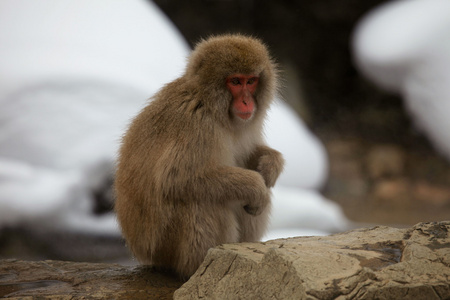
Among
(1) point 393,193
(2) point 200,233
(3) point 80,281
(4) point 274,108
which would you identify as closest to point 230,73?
(2) point 200,233

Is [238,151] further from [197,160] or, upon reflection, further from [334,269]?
[334,269]

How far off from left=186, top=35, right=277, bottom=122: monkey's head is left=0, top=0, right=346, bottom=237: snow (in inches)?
74.7

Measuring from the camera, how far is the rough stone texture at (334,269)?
2830mm

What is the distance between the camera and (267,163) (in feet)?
13.6

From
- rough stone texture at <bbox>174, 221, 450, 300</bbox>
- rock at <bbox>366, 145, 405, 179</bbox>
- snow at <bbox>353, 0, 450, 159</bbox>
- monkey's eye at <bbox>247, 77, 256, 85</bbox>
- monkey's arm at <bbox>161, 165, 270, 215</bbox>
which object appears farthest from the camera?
rock at <bbox>366, 145, 405, 179</bbox>

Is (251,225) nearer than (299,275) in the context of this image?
No

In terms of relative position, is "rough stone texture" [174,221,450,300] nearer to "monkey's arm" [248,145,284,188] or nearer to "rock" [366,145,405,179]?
"monkey's arm" [248,145,284,188]

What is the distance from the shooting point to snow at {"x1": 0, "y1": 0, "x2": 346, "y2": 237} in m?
5.96

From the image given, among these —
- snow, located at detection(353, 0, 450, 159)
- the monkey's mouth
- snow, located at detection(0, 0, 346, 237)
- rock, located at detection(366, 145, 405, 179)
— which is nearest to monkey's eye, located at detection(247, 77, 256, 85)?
the monkey's mouth

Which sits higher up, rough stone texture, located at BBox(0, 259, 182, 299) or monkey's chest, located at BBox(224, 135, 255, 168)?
monkey's chest, located at BBox(224, 135, 255, 168)

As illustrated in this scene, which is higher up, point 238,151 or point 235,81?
point 235,81

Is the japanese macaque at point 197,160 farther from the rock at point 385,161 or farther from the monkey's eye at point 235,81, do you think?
the rock at point 385,161

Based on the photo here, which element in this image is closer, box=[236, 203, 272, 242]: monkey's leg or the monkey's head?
the monkey's head

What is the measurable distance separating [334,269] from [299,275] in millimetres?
214
